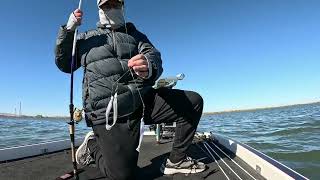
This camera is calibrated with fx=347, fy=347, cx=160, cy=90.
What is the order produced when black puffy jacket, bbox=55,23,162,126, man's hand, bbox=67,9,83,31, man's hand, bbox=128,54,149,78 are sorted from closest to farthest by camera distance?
1. man's hand, bbox=128,54,149,78
2. man's hand, bbox=67,9,83,31
3. black puffy jacket, bbox=55,23,162,126

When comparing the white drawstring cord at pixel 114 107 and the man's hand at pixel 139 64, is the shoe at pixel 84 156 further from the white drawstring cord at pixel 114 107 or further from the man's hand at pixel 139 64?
the man's hand at pixel 139 64

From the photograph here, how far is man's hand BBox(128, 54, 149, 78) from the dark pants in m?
0.62

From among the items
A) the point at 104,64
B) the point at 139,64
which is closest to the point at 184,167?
the point at 139,64

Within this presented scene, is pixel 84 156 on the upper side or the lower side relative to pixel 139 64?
lower

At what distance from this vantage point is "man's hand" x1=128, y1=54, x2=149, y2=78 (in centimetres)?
348

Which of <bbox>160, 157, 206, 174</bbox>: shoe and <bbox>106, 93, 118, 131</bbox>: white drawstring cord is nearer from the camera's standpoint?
<bbox>106, 93, 118, 131</bbox>: white drawstring cord

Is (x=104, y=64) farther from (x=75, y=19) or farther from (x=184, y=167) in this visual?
(x=184, y=167)

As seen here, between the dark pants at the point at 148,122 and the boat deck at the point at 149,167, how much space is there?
255 mm

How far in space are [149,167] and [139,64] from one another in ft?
5.21

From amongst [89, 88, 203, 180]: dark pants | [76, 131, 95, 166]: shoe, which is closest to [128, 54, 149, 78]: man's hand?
[89, 88, 203, 180]: dark pants

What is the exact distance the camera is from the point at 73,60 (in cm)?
394

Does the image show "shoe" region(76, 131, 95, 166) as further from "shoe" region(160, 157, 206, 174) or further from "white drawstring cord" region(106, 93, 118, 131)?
"shoe" region(160, 157, 206, 174)

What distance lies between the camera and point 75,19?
3662 mm

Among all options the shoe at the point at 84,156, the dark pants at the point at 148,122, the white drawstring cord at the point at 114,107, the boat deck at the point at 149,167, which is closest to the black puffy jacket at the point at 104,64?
the white drawstring cord at the point at 114,107
